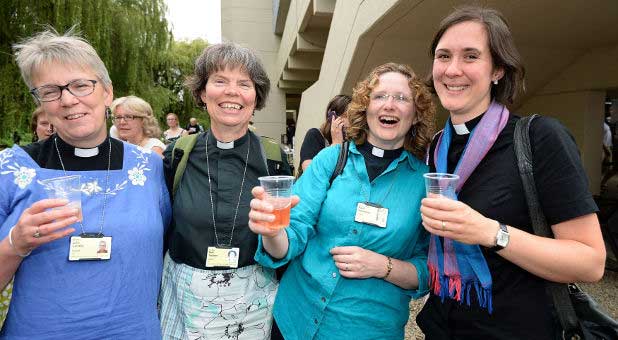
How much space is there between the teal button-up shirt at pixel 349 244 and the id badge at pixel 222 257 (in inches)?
6.6

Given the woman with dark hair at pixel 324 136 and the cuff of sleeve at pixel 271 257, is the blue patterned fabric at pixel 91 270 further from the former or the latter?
the woman with dark hair at pixel 324 136

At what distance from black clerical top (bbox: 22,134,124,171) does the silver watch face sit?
1.79 metres

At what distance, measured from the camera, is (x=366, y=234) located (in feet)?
6.34

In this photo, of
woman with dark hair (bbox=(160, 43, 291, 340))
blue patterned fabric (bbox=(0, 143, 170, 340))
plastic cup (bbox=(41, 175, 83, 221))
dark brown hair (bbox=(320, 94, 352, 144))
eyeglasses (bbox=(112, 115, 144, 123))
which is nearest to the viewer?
plastic cup (bbox=(41, 175, 83, 221))

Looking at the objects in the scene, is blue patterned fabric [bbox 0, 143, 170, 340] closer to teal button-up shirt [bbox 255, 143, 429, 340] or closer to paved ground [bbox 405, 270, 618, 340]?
teal button-up shirt [bbox 255, 143, 429, 340]

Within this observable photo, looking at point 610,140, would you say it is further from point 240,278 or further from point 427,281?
point 240,278

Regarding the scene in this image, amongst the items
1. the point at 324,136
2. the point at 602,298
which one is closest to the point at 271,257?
the point at 324,136

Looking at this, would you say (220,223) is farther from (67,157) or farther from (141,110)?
(141,110)

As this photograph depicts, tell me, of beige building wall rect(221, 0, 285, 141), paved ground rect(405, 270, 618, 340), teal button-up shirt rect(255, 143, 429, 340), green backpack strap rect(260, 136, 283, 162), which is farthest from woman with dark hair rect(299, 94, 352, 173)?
beige building wall rect(221, 0, 285, 141)

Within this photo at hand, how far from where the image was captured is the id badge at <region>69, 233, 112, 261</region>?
1720mm

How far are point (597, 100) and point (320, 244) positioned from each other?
294 inches

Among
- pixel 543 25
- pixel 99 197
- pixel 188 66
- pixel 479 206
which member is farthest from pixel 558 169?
pixel 188 66

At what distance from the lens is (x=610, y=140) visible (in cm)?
832

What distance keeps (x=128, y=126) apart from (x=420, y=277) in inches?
150
